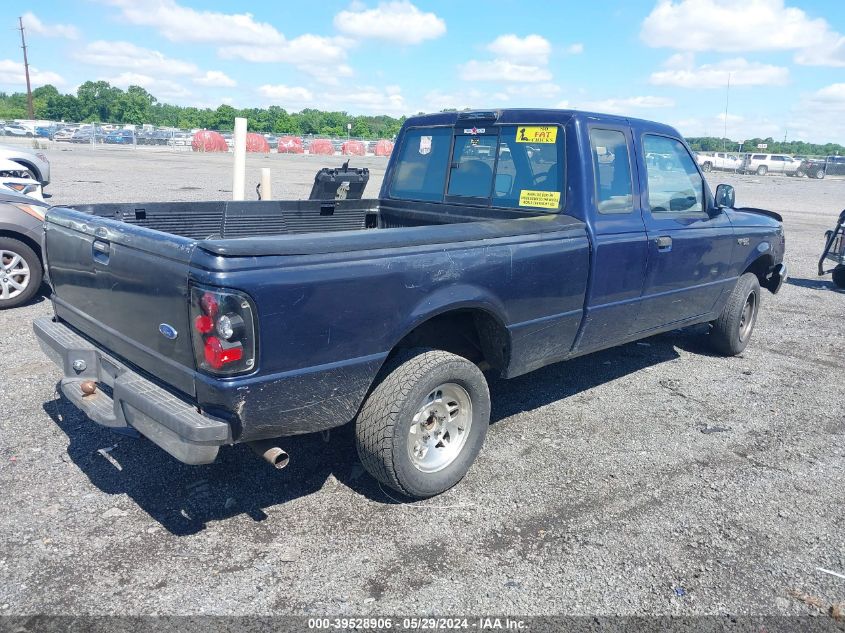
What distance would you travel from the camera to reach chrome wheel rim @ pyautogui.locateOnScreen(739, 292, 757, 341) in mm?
6375

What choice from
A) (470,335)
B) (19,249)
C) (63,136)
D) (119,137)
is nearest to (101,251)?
(470,335)

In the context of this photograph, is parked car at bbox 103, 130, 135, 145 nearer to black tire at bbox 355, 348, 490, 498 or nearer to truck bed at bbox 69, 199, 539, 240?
truck bed at bbox 69, 199, 539, 240

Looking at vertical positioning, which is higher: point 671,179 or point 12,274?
point 671,179

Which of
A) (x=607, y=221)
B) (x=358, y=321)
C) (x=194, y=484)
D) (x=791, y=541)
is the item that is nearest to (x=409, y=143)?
(x=607, y=221)

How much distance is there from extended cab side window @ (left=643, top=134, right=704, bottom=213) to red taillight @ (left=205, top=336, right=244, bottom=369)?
3.27 meters

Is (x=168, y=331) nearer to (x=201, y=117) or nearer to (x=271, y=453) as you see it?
(x=271, y=453)

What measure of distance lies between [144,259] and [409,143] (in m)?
2.92

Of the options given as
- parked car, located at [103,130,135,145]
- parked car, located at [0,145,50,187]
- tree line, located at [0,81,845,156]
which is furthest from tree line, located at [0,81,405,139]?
parked car, located at [0,145,50,187]

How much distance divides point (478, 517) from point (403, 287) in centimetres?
127

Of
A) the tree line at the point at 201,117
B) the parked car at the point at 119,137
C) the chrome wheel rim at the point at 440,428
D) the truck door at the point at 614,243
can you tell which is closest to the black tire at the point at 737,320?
the truck door at the point at 614,243

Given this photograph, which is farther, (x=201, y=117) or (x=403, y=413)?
(x=201, y=117)

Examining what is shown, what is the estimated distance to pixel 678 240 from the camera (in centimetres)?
500

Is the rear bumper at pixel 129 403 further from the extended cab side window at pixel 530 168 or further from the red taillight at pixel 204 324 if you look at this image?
the extended cab side window at pixel 530 168

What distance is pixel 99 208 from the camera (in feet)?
13.8
